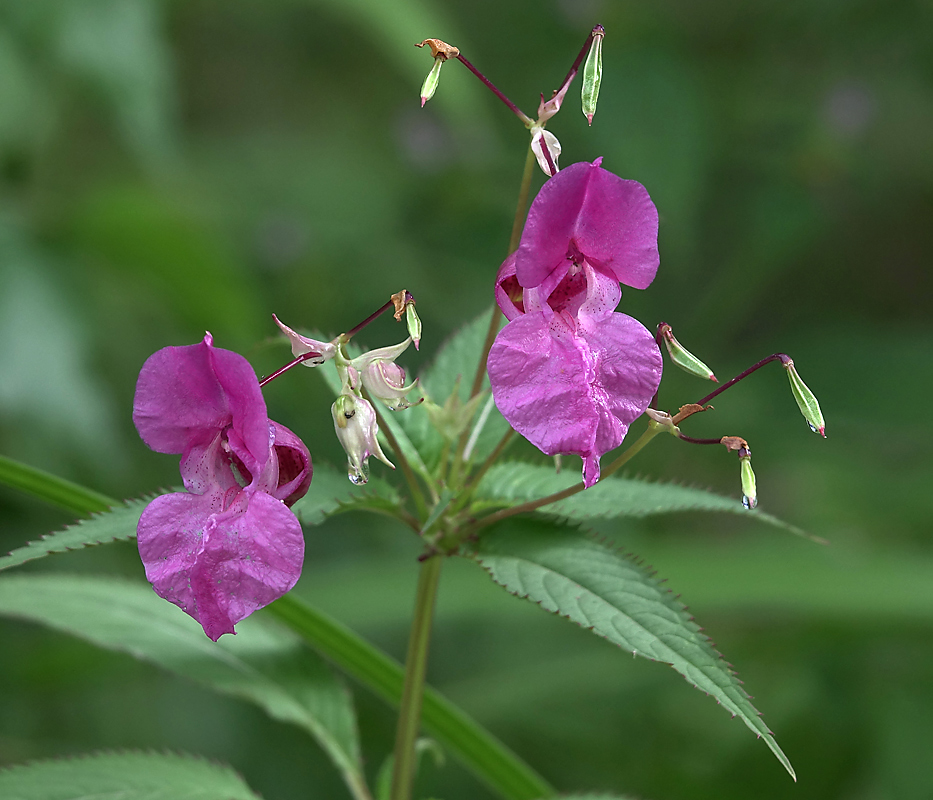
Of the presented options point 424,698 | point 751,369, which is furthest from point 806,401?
point 424,698

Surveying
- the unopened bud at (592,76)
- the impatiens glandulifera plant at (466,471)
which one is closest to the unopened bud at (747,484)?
the impatiens glandulifera plant at (466,471)

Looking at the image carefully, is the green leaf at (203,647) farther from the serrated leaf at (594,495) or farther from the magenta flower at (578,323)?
the magenta flower at (578,323)

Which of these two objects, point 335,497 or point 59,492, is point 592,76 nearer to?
point 335,497

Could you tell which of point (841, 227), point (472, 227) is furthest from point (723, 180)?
point (472, 227)

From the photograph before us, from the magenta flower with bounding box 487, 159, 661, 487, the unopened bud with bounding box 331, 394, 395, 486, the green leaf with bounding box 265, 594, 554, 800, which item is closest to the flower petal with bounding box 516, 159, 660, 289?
the magenta flower with bounding box 487, 159, 661, 487

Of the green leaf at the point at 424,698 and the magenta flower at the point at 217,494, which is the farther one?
the green leaf at the point at 424,698

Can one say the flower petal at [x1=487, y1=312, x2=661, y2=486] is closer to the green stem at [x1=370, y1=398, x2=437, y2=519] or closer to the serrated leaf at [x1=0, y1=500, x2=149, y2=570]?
the green stem at [x1=370, y1=398, x2=437, y2=519]

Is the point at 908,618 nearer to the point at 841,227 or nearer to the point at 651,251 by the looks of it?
the point at 651,251
